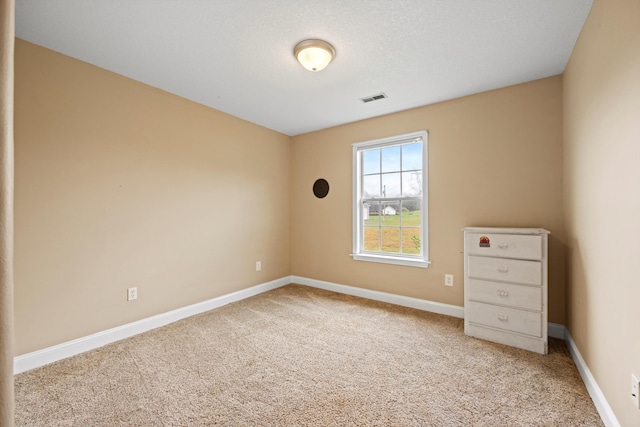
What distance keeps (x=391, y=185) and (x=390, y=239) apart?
696mm

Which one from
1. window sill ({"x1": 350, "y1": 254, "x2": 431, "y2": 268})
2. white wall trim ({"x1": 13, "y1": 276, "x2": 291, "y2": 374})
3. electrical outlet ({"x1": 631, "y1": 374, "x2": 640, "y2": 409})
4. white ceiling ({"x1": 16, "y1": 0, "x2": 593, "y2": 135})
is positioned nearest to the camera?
electrical outlet ({"x1": 631, "y1": 374, "x2": 640, "y2": 409})

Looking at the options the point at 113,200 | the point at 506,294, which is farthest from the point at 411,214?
the point at 113,200

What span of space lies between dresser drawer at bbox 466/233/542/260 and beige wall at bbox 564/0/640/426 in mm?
260

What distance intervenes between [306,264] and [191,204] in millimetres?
1908

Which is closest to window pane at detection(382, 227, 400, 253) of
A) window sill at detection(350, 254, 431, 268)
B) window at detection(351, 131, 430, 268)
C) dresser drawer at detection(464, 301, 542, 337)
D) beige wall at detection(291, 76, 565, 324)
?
window at detection(351, 131, 430, 268)

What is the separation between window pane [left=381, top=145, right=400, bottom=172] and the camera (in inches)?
136

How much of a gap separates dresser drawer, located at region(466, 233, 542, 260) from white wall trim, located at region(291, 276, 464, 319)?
82 centimetres

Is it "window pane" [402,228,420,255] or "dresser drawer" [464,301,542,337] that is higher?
"window pane" [402,228,420,255]

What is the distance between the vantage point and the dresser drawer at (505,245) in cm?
221

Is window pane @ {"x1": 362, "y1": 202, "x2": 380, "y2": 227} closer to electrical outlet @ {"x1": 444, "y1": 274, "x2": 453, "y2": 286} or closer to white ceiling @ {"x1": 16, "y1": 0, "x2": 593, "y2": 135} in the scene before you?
electrical outlet @ {"x1": 444, "y1": 274, "x2": 453, "y2": 286}

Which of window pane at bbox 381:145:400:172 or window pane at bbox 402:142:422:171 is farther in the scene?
window pane at bbox 381:145:400:172

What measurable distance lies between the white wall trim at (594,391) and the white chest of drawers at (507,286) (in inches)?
7.6

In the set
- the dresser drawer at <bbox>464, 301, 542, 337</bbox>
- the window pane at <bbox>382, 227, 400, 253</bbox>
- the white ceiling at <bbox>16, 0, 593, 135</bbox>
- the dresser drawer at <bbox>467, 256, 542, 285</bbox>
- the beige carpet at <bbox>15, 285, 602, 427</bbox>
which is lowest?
the beige carpet at <bbox>15, 285, 602, 427</bbox>

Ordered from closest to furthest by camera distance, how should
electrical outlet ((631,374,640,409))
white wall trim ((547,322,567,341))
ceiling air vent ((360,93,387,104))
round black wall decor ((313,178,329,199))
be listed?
1. electrical outlet ((631,374,640,409))
2. white wall trim ((547,322,567,341))
3. ceiling air vent ((360,93,387,104))
4. round black wall decor ((313,178,329,199))
